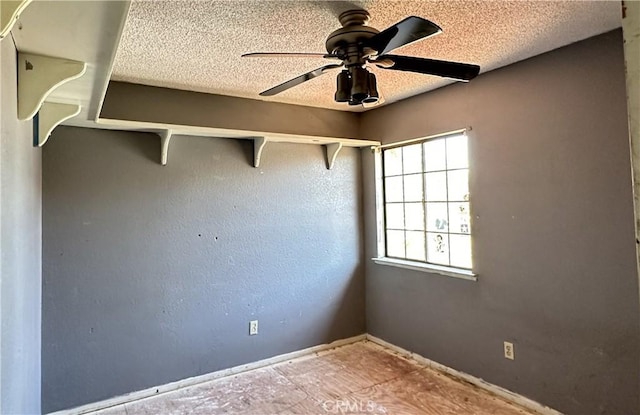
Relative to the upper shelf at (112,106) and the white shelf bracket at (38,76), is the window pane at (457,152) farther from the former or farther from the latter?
the white shelf bracket at (38,76)

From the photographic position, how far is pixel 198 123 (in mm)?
3102

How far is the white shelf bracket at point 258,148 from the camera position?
3.15m

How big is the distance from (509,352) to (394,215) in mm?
1508

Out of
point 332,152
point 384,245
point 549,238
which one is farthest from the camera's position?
point 384,245

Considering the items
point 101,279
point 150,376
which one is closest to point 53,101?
point 101,279

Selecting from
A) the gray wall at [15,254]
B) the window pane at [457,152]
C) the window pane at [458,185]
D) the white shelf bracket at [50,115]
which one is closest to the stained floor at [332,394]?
the gray wall at [15,254]

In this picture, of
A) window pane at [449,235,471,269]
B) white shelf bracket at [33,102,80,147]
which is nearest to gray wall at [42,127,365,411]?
white shelf bracket at [33,102,80,147]

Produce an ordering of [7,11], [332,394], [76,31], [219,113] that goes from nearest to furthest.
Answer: [7,11] < [76,31] < [332,394] < [219,113]

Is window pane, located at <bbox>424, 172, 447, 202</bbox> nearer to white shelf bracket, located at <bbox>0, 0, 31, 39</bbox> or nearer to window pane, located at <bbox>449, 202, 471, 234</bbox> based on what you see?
window pane, located at <bbox>449, 202, 471, 234</bbox>

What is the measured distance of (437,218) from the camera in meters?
3.28

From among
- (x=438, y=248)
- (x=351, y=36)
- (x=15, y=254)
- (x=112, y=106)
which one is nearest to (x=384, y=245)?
(x=438, y=248)

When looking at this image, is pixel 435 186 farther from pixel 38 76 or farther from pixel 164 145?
pixel 38 76

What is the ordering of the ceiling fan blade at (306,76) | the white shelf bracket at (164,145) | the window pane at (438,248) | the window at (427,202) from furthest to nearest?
1. the window pane at (438,248)
2. the window at (427,202)
3. the white shelf bracket at (164,145)
4. the ceiling fan blade at (306,76)

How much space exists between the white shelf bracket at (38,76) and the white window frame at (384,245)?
8.17 feet
